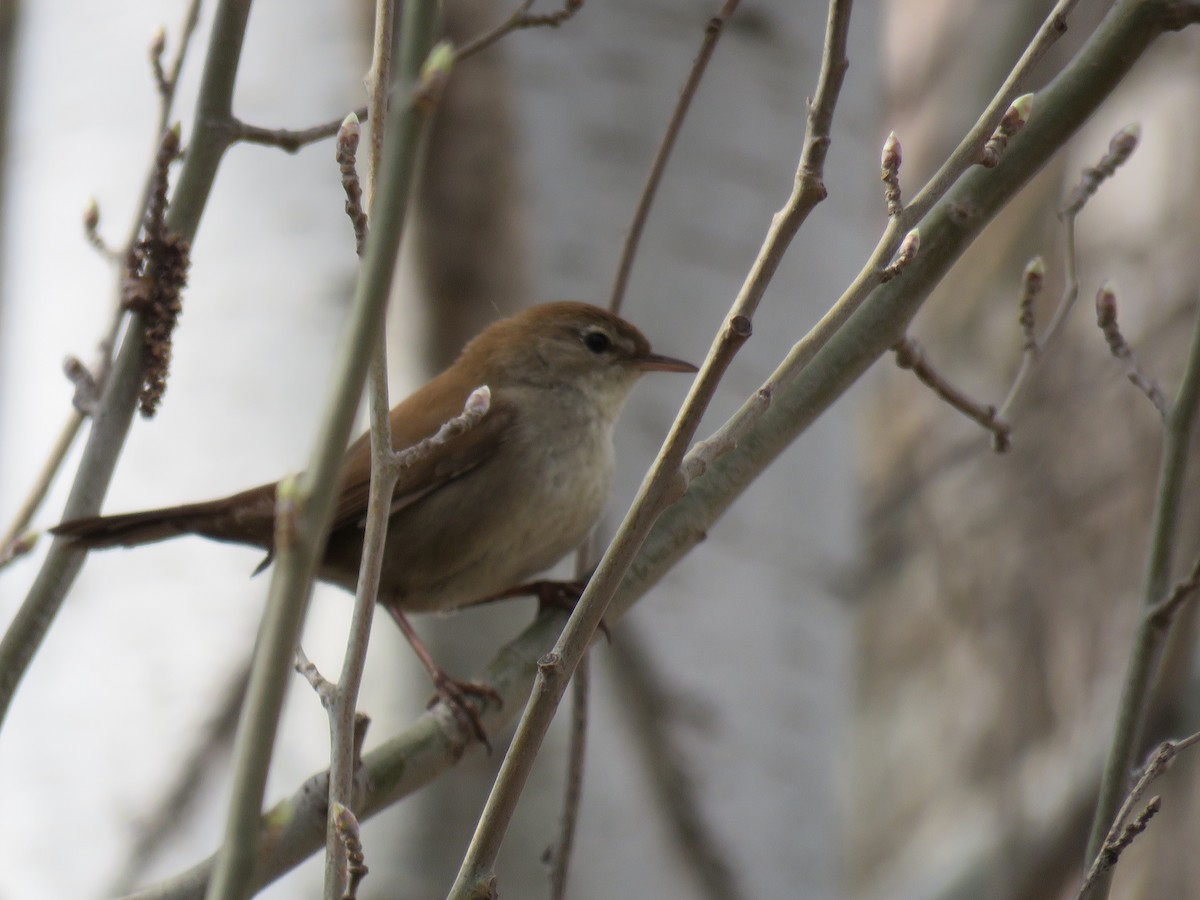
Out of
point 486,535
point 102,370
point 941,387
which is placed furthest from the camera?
point 486,535

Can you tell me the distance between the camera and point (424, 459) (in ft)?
10.7

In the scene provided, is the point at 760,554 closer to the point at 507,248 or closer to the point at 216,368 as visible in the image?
the point at 507,248

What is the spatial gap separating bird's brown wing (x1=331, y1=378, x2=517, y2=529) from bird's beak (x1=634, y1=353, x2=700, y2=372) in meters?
0.37

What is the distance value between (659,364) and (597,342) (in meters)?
0.17

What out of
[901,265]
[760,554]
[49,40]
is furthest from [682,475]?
[49,40]

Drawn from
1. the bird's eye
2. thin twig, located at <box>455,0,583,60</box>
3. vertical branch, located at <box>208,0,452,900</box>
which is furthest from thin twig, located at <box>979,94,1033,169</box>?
the bird's eye

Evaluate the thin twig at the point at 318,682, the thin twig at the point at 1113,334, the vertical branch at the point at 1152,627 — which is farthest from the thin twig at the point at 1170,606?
the thin twig at the point at 318,682

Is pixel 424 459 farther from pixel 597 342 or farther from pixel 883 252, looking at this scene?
pixel 883 252

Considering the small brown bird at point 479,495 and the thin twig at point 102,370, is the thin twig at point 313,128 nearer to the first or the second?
the thin twig at point 102,370

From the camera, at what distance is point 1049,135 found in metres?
1.94

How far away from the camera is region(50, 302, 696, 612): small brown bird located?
3195 millimetres

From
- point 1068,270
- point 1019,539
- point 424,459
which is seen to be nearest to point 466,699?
point 424,459

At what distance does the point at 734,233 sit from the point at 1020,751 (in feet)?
8.81

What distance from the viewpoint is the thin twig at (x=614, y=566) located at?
134cm
